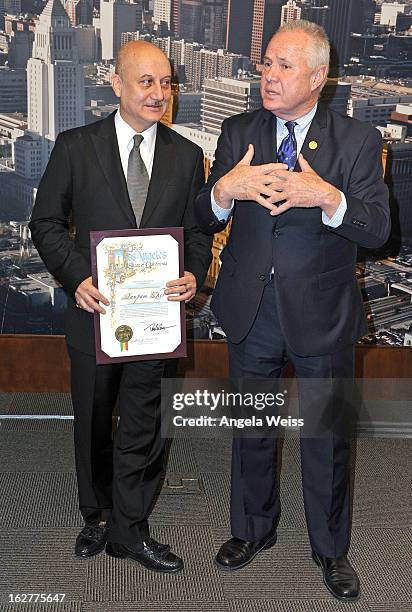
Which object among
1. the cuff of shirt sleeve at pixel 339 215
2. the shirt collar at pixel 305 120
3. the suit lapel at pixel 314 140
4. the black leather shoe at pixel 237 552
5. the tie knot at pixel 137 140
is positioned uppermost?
the shirt collar at pixel 305 120

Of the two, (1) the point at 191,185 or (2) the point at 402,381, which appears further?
(2) the point at 402,381

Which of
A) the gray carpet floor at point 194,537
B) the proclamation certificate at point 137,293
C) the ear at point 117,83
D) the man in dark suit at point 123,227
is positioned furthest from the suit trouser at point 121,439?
the ear at point 117,83

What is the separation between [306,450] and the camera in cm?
278

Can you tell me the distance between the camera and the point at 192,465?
3764mm

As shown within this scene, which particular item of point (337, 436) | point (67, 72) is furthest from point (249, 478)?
point (67, 72)

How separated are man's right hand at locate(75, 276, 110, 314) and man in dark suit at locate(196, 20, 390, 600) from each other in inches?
15.0

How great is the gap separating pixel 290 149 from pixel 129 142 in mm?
498

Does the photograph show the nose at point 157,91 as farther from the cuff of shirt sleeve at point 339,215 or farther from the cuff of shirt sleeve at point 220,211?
the cuff of shirt sleeve at point 339,215

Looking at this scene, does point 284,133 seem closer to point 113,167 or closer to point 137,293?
point 113,167

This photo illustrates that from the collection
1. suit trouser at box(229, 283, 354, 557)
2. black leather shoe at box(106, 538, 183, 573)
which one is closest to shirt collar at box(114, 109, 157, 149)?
suit trouser at box(229, 283, 354, 557)

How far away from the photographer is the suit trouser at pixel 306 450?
2.68m

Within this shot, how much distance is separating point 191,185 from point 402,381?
7.06ft

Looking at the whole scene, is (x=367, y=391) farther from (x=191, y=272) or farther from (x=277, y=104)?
(x=277, y=104)
